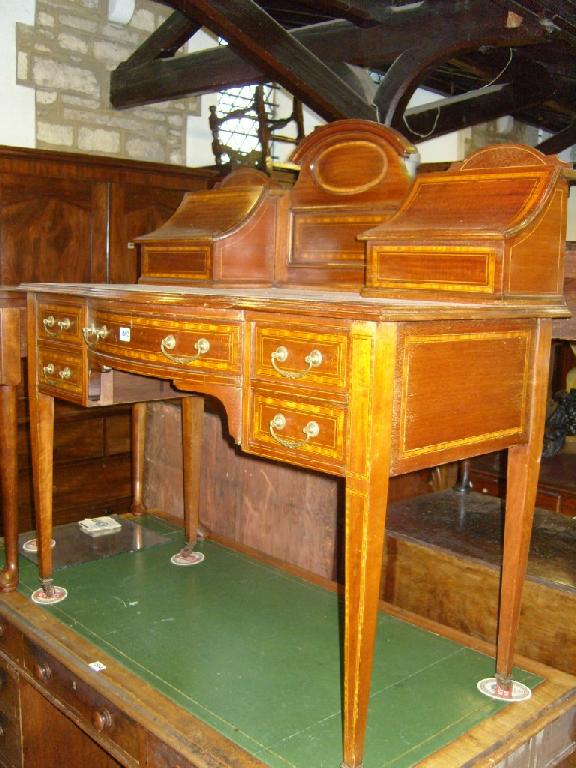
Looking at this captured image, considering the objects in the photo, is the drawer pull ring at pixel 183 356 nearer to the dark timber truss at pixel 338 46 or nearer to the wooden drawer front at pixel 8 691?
the wooden drawer front at pixel 8 691

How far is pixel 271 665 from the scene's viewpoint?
1.98 m

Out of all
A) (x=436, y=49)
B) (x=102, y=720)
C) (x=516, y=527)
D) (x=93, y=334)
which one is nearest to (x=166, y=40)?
(x=436, y=49)

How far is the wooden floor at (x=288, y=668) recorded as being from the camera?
1647mm

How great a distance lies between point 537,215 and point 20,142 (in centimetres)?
394

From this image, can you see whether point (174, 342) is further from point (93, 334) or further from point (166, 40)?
point (166, 40)

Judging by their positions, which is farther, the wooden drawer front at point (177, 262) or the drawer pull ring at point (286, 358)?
the wooden drawer front at point (177, 262)

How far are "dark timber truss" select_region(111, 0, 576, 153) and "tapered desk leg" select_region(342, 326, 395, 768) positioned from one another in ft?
9.10

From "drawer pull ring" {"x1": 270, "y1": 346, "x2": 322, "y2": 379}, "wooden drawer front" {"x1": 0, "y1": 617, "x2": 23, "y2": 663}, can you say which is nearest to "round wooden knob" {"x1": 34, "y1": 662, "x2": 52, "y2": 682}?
"wooden drawer front" {"x1": 0, "y1": 617, "x2": 23, "y2": 663}

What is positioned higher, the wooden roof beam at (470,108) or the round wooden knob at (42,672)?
the wooden roof beam at (470,108)

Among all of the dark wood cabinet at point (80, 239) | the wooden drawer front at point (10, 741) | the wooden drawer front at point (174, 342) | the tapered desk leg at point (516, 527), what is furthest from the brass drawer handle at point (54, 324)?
the dark wood cabinet at point (80, 239)

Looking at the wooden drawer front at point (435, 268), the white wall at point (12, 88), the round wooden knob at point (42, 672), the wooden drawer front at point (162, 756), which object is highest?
the white wall at point (12, 88)

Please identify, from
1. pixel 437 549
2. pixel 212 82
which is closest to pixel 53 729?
pixel 437 549

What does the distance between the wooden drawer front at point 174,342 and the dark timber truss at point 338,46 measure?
100 inches

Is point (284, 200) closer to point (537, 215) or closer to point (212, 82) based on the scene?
point (537, 215)
